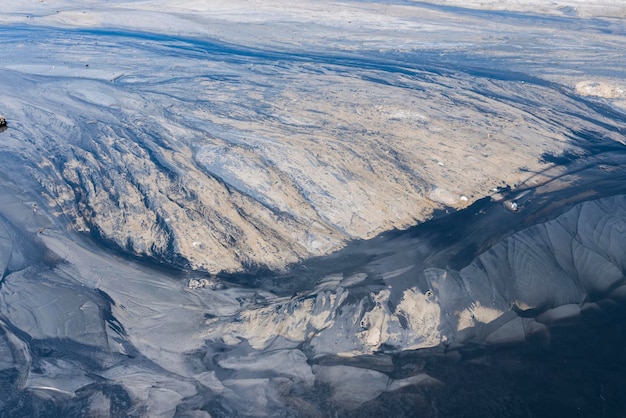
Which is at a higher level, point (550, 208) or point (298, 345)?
point (550, 208)

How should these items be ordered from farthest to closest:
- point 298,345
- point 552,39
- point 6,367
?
point 552,39 → point 298,345 → point 6,367

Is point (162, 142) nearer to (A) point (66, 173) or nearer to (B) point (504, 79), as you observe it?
(A) point (66, 173)

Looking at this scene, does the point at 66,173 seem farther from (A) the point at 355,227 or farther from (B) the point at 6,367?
(A) the point at 355,227

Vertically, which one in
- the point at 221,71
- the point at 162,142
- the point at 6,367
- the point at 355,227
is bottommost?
the point at 6,367

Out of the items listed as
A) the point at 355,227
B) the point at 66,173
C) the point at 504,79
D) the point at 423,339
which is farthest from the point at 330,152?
the point at 504,79

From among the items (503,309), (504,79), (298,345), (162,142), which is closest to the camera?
(298,345)

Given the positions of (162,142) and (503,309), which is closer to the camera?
(503,309)
